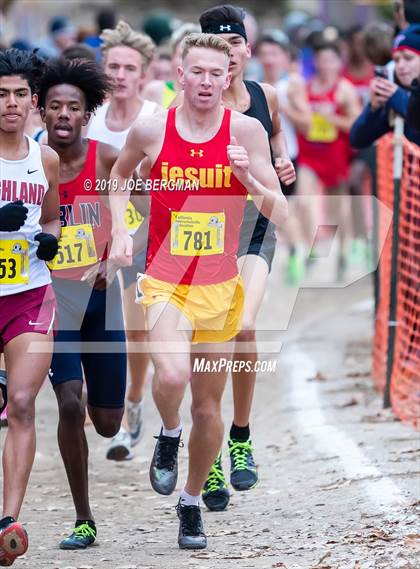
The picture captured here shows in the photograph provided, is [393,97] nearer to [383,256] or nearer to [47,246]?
[383,256]

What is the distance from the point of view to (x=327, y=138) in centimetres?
1551

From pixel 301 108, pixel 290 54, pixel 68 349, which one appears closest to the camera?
pixel 68 349

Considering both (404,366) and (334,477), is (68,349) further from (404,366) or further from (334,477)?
(404,366)

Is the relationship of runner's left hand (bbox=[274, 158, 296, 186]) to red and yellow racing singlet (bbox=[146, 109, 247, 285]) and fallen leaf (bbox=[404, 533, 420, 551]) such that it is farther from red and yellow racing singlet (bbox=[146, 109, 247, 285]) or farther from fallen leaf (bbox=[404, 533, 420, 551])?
fallen leaf (bbox=[404, 533, 420, 551])

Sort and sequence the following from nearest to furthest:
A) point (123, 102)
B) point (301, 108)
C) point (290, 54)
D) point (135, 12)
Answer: point (123, 102) → point (301, 108) → point (290, 54) → point (135, 12)

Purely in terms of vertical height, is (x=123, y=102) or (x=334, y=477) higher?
(x=123, y=102)

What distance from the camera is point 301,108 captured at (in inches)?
578

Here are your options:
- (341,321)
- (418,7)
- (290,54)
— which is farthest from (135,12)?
(418,7)

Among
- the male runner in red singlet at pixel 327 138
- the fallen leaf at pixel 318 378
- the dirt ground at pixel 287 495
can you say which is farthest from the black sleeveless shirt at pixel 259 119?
the male runner in red singlet at pixel 327 138

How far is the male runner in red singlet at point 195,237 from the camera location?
6422mm

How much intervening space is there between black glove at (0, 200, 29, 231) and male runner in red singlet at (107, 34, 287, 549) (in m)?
0.57

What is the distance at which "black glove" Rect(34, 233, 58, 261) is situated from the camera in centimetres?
620

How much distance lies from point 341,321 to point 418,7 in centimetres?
407

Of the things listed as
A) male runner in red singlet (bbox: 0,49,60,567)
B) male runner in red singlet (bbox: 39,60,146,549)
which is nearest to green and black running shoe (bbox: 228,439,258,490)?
male runner in red singlet (bbox: 39,60,146,549)
